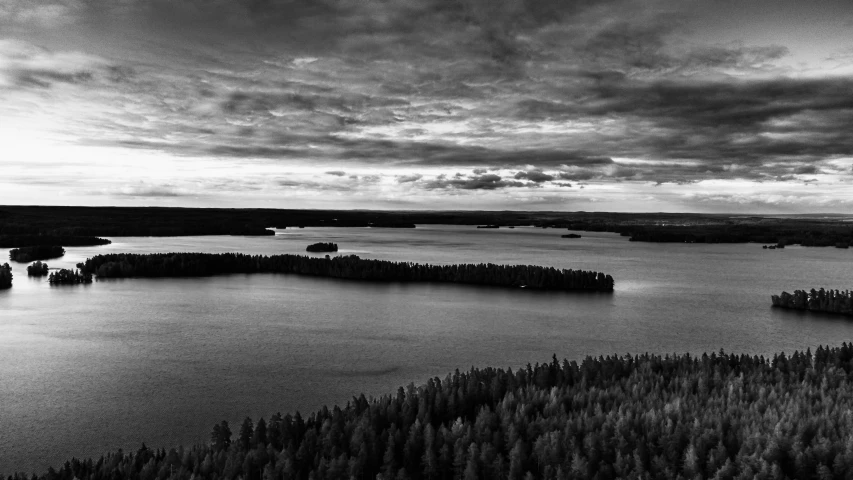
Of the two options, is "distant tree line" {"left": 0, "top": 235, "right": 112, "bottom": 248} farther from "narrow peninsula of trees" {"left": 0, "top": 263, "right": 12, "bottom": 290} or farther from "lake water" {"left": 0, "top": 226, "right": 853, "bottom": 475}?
"narrow peninsula of trees" {"left": 0, "top": 263, "right": 12, "bottom": 290}

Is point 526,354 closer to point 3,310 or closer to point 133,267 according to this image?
point 3,310

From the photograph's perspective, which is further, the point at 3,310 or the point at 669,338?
the point at 3,310

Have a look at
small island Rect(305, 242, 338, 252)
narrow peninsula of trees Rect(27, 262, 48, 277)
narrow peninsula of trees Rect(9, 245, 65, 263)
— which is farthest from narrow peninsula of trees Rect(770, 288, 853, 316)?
Answer: narrow peninsula of trees Rect(9, 245, 65, 263)

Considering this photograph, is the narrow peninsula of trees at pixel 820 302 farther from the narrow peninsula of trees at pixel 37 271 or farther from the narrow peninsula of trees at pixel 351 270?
the narrow peninsula of trees at pixel 37 271

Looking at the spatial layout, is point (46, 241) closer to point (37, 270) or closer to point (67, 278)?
point (37, 270)

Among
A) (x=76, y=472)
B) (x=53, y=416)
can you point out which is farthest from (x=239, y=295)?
(x=76, y=472)
